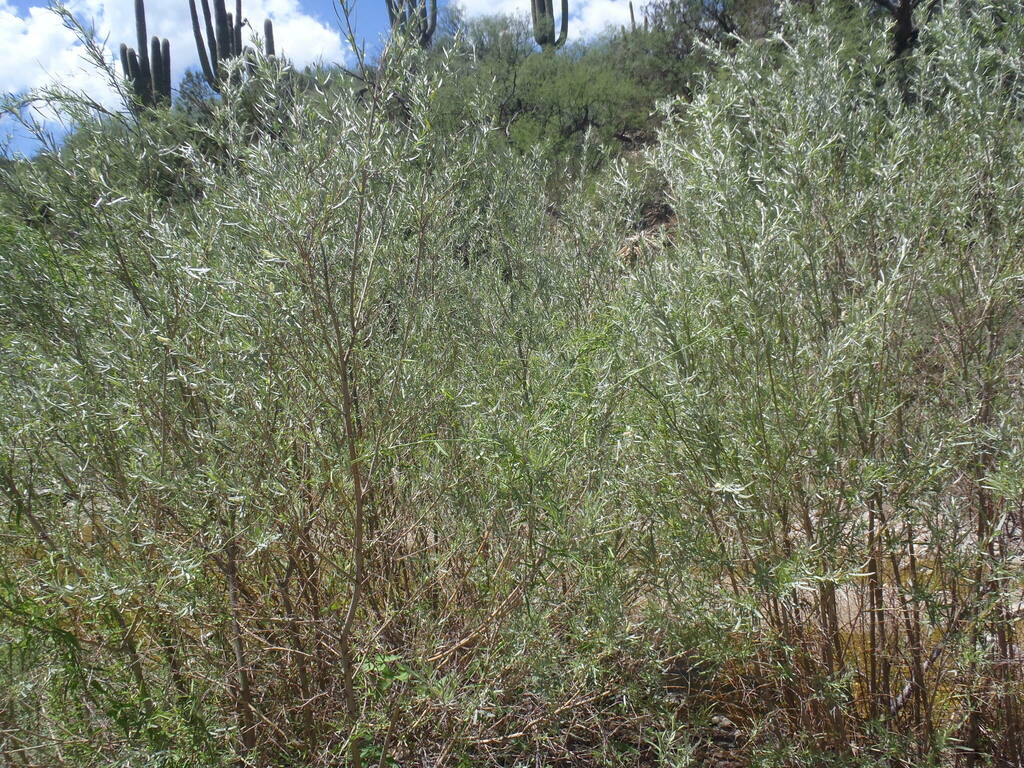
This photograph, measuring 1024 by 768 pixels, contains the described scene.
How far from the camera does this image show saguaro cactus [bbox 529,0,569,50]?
22750 mm

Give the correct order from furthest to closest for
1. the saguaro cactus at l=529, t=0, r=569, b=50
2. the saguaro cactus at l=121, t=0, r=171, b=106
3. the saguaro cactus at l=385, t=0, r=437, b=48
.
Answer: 1. the saguaro cactus at l=529, t=0, r=569, b=50
2. the saguaro cactus at l=121, t=0, r=171, b=106
3. the saguaro cactus at l=385, t=0, r=437, b=48

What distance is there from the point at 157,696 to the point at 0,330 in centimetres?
152

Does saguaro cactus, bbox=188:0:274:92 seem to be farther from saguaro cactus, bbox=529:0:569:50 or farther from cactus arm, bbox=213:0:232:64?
saguaro cactus, bbox=529:0:569:50

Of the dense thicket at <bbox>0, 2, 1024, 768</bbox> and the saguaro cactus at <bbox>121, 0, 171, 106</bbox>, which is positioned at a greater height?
the saguaro cactus at <bbox>121, 0, 171, 106</bbox>

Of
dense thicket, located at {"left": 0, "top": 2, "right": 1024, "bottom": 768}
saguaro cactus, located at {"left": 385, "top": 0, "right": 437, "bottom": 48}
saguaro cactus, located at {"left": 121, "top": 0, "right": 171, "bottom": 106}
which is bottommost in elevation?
dense thicket, located at {"left": 0, "top": 2, "right": 1024, "bottom": 768}

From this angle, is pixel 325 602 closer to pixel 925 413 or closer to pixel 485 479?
pixel 485 479

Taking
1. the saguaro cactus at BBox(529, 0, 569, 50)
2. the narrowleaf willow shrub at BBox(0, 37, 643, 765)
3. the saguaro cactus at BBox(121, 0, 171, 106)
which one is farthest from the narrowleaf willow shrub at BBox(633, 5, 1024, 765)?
the saguaro cactus at BBox(529, 0, 569, 50)

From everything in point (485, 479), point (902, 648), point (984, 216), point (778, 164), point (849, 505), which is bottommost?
point (902, 648)

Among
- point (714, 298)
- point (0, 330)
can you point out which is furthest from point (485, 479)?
point (0, 330)

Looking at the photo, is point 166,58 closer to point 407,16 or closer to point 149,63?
point 149,63

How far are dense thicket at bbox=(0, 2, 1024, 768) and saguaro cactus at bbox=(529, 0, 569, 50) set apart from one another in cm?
2169

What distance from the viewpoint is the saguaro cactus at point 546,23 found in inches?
896

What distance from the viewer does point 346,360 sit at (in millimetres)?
2057

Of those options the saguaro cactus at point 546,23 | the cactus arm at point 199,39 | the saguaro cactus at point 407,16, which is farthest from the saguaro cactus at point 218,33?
the saguaro cactus at point 407,16
